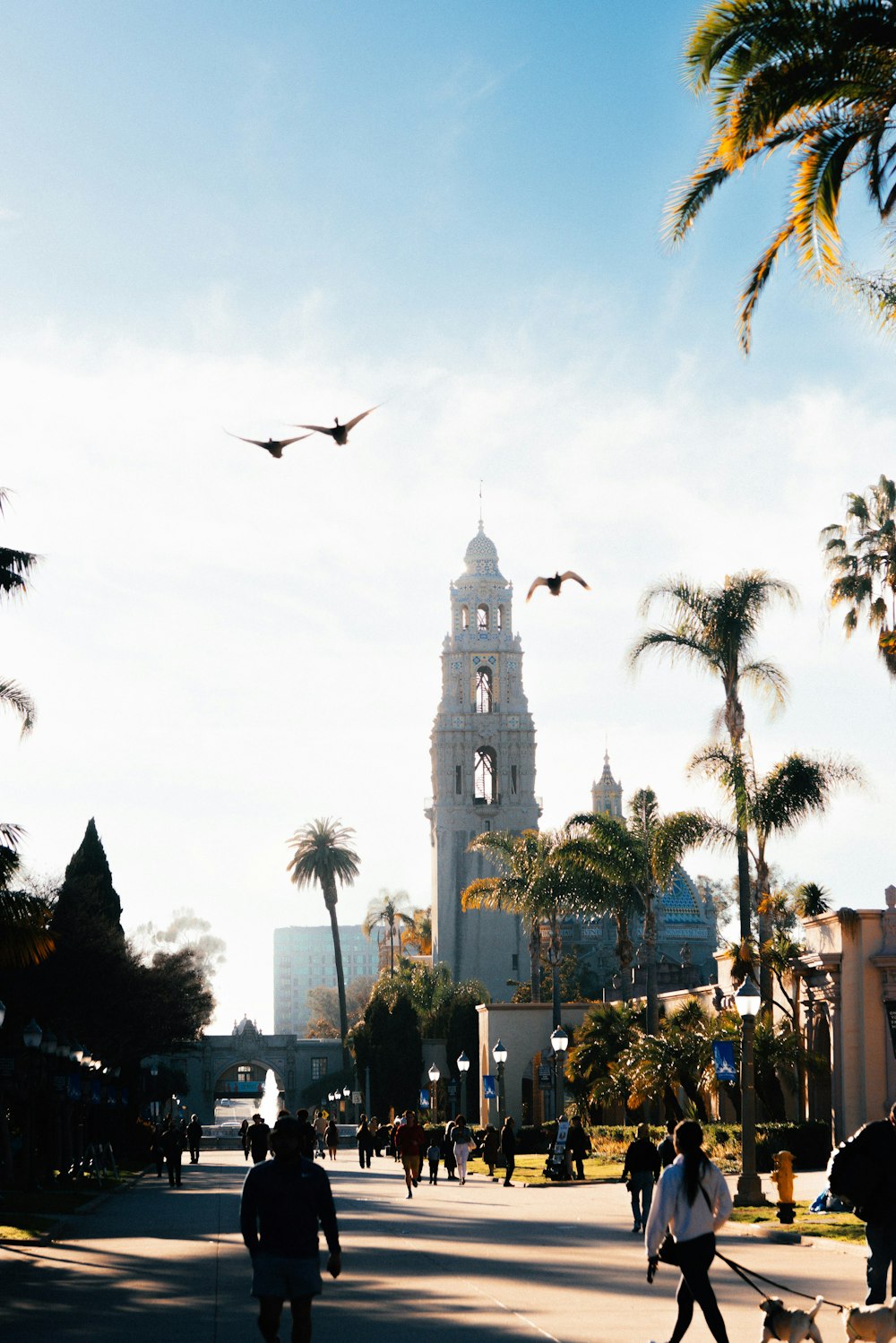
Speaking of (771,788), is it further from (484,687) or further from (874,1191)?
(484,687)

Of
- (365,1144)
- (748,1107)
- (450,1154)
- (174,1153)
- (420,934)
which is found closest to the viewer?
(748,1107)

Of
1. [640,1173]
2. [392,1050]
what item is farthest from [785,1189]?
[392,1050]

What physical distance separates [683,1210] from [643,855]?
118 feet

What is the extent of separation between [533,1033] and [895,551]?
3424cm

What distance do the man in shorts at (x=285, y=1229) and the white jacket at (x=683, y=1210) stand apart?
218 centimetres

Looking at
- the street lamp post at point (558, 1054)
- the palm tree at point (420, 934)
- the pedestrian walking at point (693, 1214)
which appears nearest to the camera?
the pedestrian walking at point (693, 1214)

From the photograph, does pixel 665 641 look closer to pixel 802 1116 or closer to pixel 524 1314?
pixel 802 1116

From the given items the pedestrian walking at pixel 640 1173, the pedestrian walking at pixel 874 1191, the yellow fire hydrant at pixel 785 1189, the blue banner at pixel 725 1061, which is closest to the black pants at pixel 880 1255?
the pedestrian walking at pixel 874 1191

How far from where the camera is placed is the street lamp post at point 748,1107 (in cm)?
2434

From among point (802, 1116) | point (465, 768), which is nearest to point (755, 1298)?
point (802, 1116)

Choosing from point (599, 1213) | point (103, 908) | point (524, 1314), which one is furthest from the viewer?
point (103, 908)

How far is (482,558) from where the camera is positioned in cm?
11569

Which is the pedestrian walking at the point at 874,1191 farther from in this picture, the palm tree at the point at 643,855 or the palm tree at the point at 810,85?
the palm tree at the point at 643,855

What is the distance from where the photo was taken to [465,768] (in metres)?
111
